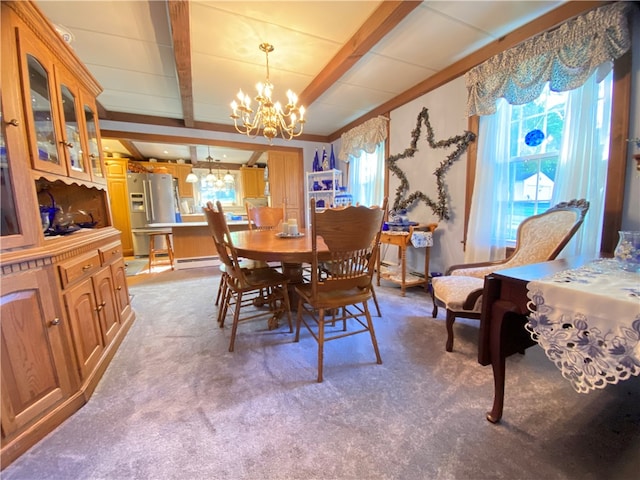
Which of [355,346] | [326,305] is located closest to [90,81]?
[326,305]

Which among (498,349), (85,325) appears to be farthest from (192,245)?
(498,349)

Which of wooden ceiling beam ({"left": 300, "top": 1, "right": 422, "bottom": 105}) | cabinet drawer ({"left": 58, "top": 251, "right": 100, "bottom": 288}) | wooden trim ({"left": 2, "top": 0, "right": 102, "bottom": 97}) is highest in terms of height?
wooden ceiling beam ({"left": 300, "top": 1, "right": 422, "bottom": 105})

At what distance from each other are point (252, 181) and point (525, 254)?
20.6 feet

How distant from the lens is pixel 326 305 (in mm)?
1556

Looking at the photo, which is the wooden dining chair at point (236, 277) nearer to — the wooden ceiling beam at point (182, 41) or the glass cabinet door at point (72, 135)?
the glass cabinet door at point (72, 135)

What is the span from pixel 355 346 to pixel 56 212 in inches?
83.4

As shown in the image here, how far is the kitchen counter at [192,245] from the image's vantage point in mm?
4328

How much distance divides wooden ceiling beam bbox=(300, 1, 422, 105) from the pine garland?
3.94 feet

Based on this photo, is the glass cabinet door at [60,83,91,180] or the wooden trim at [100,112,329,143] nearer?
the glass cabinet door at [60,83,91,180]

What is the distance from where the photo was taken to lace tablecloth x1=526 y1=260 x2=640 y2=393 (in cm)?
76

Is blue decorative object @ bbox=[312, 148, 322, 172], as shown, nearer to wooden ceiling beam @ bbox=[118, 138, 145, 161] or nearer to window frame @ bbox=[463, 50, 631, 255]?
wooden ceiling beam @ bbox=[118, 138, 145, 161]

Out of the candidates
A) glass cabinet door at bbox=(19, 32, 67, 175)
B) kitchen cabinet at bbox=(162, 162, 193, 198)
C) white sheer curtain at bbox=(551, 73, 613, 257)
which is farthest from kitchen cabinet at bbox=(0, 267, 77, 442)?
kitchen cabinet at bbox=(162, 162, 193, 198)

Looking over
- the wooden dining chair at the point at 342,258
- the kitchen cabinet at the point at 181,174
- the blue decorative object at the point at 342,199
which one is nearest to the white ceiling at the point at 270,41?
the blue decorative object at the point at 342,199

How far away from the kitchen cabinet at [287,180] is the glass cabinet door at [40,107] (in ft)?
11.5
